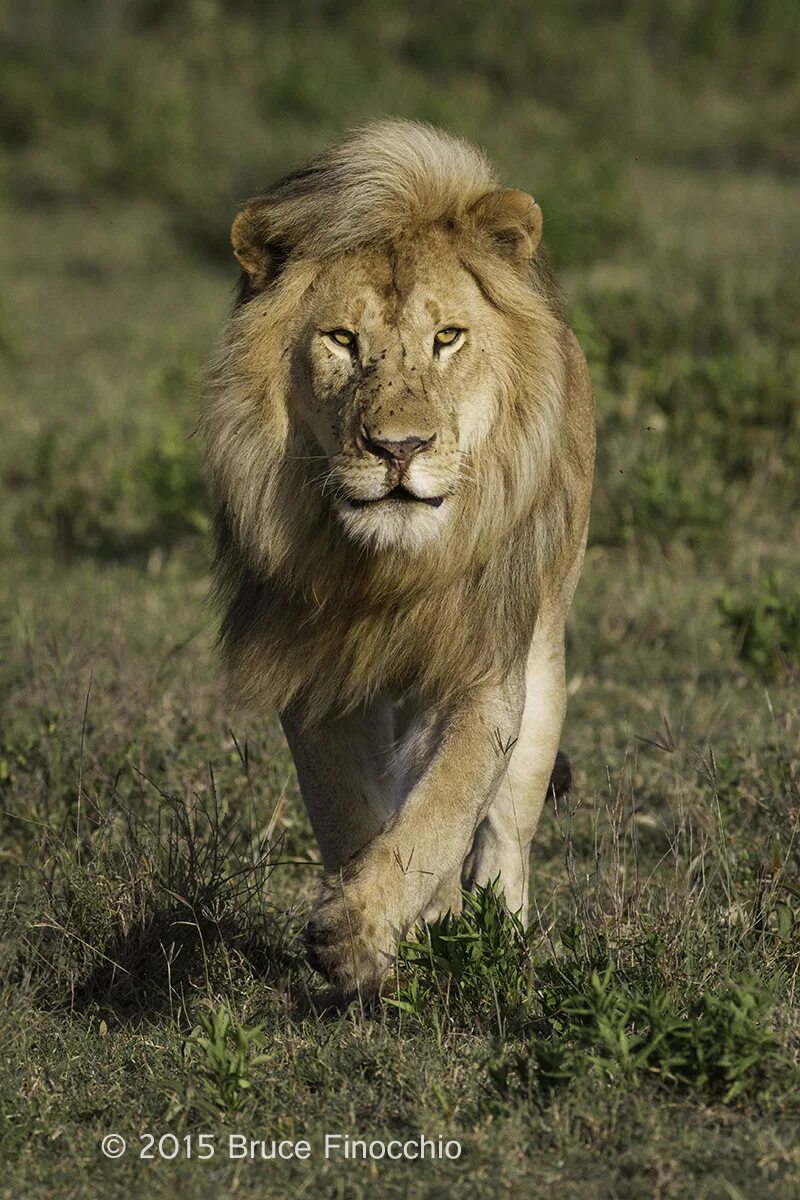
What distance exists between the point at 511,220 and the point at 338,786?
1.24 metres

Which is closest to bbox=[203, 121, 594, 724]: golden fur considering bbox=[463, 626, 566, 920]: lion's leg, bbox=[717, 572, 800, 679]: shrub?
bbox=[463, 626, 566, 920]: lion's leg

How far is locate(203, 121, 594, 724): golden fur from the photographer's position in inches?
146

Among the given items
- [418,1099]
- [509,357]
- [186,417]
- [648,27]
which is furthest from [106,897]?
[648,27]

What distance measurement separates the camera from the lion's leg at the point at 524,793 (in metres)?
4.25

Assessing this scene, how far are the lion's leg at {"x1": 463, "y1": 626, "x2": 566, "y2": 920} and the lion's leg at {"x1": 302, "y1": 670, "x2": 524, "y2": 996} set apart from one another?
0.40 metres

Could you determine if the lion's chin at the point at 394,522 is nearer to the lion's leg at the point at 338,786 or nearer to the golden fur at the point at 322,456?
the golden fur at the point at 322,456

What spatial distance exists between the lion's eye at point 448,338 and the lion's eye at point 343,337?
0.54ft

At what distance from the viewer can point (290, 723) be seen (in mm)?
3994

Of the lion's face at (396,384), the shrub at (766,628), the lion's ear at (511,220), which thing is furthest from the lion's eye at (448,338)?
the shrub at (766,628)

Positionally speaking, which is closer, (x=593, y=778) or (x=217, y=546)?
(x=217, y=546)

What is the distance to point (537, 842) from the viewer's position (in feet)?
16.1

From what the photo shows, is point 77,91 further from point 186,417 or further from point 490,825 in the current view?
point 490,825

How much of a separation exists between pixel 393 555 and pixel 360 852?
66cm

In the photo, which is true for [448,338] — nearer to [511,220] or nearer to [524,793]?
[511,220]
